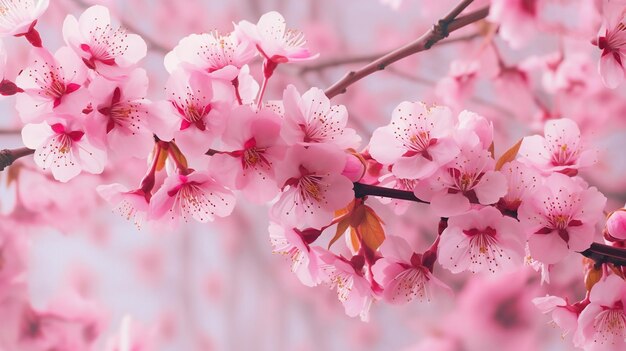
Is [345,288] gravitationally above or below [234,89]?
below

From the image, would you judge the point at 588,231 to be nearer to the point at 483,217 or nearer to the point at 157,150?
the point at 483,217

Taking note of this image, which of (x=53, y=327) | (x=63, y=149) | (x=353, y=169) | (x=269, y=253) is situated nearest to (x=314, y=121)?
(x=353, y=169)

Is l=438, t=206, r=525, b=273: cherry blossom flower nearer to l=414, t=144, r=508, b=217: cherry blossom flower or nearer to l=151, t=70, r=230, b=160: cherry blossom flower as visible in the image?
l=414, t=144, r=508, b=217: cherry blossom flower

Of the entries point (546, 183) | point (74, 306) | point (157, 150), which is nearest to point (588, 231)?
point (546, 183)

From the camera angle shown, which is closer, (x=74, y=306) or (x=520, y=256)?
(x=520, y=256)

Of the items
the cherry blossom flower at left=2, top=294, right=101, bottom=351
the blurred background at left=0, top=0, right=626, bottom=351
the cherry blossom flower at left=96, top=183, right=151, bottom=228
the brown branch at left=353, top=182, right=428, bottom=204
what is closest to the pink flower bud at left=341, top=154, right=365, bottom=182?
the brown branch at left=353, top=182, right=428, bottom=204
